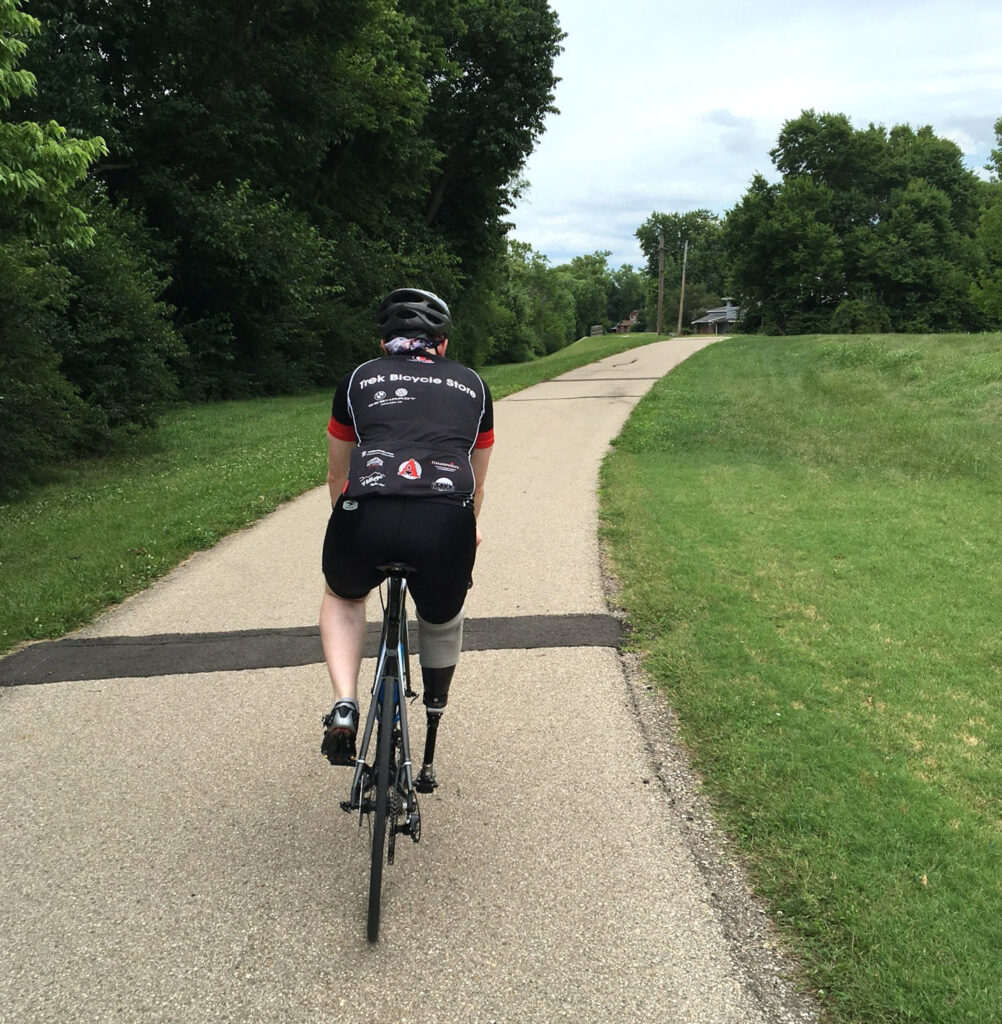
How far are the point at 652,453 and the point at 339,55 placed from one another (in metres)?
15.3

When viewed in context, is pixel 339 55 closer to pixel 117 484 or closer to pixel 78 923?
pixel 117 484

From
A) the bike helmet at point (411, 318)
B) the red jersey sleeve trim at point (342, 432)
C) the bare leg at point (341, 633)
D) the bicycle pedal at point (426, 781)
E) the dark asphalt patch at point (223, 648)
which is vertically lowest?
the dark asphalt patch at point (223, 648)

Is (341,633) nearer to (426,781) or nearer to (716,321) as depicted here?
(426,781)

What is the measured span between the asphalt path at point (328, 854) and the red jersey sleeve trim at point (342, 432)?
5.14 ft

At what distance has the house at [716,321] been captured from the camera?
311ft

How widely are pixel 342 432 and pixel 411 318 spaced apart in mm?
474

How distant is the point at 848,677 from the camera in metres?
4.49

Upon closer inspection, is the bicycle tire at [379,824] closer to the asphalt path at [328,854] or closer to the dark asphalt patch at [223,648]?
the asphalt path at [328,854]

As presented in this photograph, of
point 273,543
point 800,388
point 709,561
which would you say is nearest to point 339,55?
point 800,388

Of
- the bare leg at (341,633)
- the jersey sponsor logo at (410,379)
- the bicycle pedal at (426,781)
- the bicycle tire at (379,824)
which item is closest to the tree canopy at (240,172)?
the jersey sponsor logo at (410,379)

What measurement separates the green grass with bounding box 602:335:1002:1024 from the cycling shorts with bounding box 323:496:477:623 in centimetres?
154

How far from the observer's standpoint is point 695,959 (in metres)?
2.53

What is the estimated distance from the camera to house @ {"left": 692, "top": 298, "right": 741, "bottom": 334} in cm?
9469

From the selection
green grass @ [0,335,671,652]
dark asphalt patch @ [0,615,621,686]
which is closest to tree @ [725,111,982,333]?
green grass @ [0,335,671,652]
